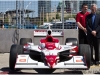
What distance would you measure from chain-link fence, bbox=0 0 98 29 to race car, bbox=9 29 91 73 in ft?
18.9

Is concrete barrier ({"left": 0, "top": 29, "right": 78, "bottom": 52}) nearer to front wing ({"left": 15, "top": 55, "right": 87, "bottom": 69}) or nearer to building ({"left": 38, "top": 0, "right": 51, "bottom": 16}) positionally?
building ({"left": 38, "top": 0, "right": 51, "bottom": 16})

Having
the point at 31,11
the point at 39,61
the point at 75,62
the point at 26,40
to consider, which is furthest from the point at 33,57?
the point at 31,11

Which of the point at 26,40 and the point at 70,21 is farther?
the point at 70,21

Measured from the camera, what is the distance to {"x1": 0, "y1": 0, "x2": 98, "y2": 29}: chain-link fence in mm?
15055

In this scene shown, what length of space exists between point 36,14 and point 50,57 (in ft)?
22.3

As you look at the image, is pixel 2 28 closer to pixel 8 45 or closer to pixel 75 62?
pixel 8 45

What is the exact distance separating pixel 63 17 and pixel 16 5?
2.18 meters

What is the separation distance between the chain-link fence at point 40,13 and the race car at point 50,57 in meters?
5.75

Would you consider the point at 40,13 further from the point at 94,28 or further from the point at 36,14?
the point at 94,28

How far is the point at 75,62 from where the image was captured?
839cm

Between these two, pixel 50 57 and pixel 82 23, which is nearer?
pixel 50 57

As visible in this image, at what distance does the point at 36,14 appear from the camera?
49.0ft

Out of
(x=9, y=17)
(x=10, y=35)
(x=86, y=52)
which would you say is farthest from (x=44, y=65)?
(x=9, y=17)

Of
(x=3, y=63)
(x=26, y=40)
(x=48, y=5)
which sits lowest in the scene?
(x=3, y=63)
